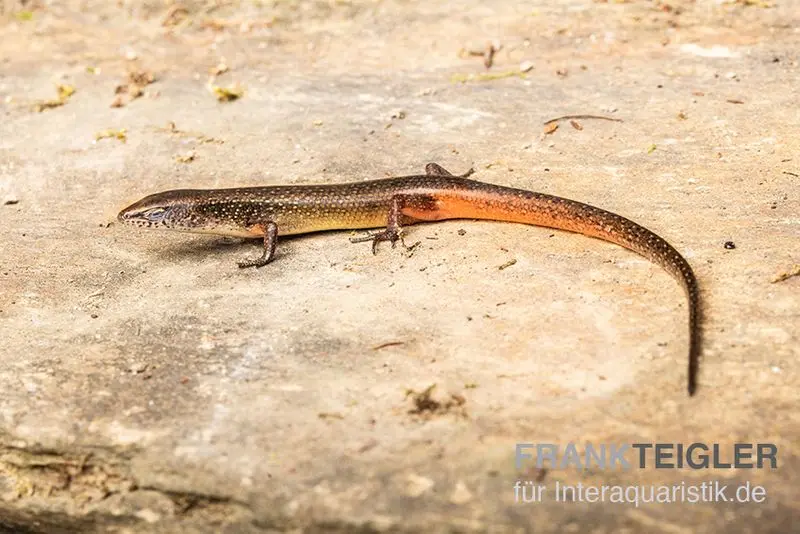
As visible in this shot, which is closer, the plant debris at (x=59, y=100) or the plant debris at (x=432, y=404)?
the plant debris at (x=432, y=404)

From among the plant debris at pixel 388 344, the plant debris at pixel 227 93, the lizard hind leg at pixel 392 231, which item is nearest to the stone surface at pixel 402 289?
the plant debris at pixel 388 344

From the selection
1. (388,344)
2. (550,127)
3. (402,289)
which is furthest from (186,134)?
(388,344)

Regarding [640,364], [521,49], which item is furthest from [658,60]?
[640,364]

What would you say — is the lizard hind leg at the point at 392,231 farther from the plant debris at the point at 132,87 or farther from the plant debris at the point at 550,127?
the plant debris at the point at 132,87

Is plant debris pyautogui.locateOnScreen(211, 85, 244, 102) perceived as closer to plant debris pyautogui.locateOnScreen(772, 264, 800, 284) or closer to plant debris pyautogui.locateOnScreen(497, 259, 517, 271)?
plant debris pyautogui.locateOnScreen(497, 259, 517, 271)

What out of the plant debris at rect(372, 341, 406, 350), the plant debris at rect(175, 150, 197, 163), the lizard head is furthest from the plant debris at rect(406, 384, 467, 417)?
the plant debris at rect(175, 150, 197, 163)

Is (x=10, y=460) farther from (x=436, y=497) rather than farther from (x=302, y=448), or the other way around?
(x=436, y=497)
